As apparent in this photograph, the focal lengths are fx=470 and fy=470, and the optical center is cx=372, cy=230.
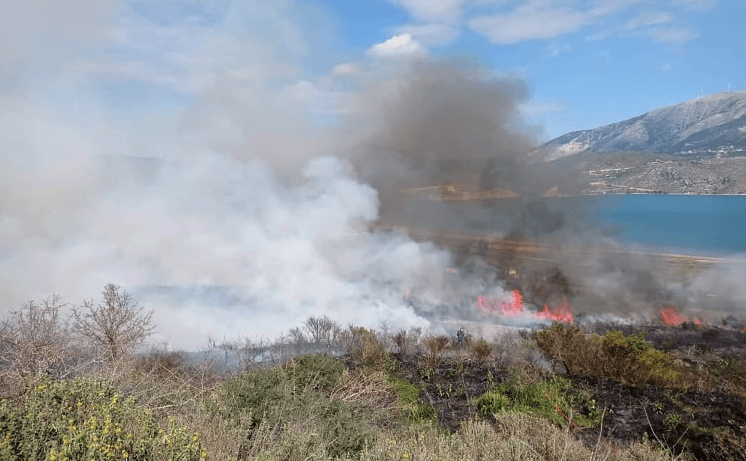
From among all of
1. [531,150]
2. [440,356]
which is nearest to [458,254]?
[531,150]

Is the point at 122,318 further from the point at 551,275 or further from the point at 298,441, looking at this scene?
the point at 551,275

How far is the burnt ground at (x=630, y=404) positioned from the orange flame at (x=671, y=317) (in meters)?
15.6

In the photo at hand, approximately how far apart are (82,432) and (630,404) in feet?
34.5

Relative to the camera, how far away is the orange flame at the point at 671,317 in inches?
1152

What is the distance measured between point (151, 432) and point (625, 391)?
10.8 metres

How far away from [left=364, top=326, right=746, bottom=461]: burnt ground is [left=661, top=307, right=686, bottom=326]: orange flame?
15600 millimetres

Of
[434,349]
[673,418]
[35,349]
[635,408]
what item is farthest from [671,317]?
[35,349]

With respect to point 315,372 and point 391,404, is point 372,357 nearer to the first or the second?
point 391,404

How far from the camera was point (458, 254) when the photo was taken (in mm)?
32719

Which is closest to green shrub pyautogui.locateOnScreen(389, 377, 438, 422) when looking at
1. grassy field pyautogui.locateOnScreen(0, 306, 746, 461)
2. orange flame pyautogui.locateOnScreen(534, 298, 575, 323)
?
grassy field pyautogui.locateOnScreen(0, 306, 746, 461)

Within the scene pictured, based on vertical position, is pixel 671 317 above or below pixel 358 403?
below

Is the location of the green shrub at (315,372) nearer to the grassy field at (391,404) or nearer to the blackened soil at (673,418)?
the grassy field at (391,404)

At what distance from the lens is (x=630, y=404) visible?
10258 millimetres

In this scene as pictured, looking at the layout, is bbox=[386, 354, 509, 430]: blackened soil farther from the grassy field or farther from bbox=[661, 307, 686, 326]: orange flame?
bbox=[661, 307, 686, 326]: orange flame
